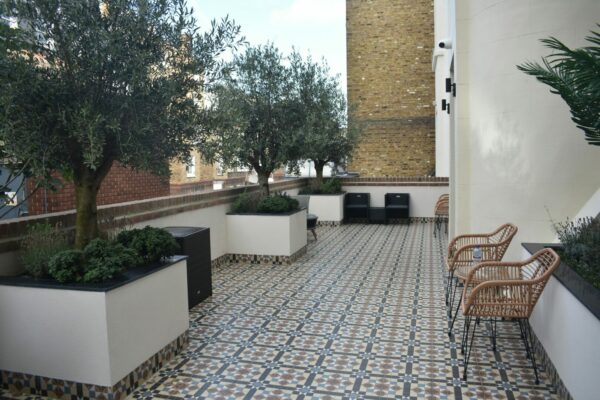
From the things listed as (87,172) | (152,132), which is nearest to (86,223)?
(87,172)

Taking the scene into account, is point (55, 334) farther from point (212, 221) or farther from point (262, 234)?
point (262, 234)

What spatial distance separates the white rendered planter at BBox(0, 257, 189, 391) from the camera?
3.04 m

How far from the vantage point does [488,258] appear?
185 inches

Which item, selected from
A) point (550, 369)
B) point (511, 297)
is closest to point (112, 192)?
point (511, 297)

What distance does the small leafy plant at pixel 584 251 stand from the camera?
10.9 ft

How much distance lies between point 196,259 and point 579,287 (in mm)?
3573

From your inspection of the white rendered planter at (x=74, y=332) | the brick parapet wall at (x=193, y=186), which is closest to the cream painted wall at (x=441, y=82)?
the brick parapet wall at (x=193, y=186)

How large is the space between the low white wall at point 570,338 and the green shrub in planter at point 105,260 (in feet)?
9.37

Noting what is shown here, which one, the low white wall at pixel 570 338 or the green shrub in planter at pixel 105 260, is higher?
the green shrub in planter at pixel 105 260

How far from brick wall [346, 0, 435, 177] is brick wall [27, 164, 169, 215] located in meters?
7.84

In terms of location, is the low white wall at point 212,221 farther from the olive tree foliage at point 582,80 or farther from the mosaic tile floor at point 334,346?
the olive tree foliage at point 582,80

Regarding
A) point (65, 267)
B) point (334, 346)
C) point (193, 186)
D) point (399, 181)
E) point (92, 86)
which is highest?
point (92, 86)

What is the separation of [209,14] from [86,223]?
1.97 meters

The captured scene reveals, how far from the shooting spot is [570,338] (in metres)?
2.84
